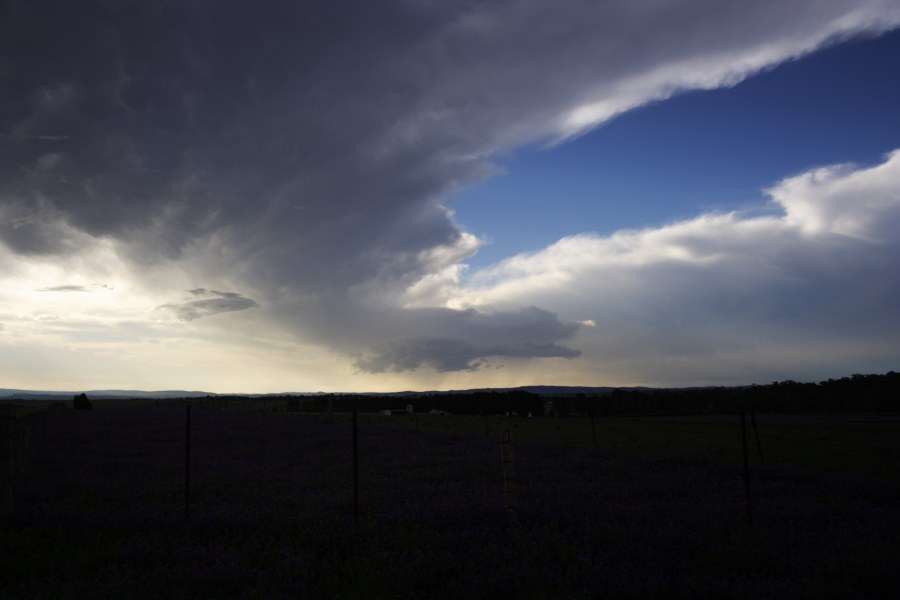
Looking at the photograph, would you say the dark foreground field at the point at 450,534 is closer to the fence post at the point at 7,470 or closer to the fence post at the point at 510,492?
the fence post at the point at 510,492

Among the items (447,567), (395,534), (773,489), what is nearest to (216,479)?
(395,534)

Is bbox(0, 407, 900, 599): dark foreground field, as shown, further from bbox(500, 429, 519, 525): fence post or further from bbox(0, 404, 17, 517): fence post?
bbox(0, 404, 17, 517): fence post

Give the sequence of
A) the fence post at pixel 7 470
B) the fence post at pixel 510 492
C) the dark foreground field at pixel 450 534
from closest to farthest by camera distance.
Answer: the dark foreground field at pixel 450 534, the fence post at pixel 510 492, the fence post at pixel 7 470

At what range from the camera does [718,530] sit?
33.7ft

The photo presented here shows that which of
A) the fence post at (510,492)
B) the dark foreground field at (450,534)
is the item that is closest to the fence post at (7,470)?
the dark foreground field at (450,534)

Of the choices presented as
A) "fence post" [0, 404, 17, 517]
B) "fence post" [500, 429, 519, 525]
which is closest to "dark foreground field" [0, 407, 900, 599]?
"fence post" [500, 429, 519, 525]

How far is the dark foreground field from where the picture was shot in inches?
294

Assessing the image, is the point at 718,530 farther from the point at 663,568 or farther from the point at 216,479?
the point at 216,479

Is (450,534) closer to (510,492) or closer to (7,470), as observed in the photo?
(510,492)

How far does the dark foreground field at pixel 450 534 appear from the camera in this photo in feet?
24.5

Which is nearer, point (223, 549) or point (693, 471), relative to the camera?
point (223, 549)

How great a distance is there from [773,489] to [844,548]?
20.0 feet

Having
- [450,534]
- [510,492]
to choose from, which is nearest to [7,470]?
[450,534]

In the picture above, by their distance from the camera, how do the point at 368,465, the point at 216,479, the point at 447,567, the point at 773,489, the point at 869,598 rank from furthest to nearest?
1. the point at 368,465
2. the point at 216,479
3. the point at 773,489
4. the point at 447,567
5. the point at 869,598
